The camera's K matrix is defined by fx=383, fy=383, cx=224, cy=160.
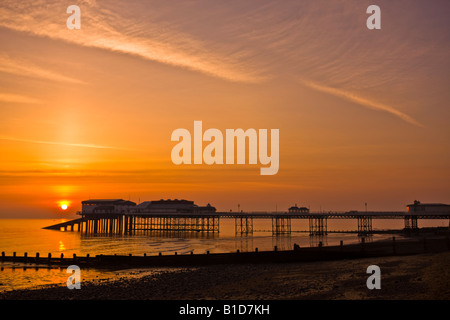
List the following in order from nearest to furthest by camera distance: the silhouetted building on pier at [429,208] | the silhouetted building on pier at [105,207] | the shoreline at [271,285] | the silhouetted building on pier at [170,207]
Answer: the shoreline at [271,285], the silhouetted building on pier at [429,208], the silhouetted building on pier at [170,207], the silhouetted building on pier at [105,207]

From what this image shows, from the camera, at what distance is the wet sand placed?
18.6 meters

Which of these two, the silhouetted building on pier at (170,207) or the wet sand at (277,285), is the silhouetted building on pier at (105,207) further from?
the wet sand at (277,285)

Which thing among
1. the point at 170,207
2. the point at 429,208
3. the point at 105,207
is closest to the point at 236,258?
the point at 429,208

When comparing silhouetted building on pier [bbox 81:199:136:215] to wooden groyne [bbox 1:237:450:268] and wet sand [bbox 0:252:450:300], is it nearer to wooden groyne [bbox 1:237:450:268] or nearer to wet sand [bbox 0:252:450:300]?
wooden groyne [bbox 1:237:450:268]

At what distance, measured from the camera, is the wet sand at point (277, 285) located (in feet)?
61.2

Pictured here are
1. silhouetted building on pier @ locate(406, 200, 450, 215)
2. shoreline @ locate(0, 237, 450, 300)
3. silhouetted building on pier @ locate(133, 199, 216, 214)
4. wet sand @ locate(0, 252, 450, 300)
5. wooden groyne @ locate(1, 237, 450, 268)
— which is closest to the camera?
wet sand @ locate(0, 252, 450, 300)

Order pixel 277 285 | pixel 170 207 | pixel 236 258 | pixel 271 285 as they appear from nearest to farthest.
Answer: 1. pixel 277 285
2. pixel 271 285
3. pixel 236 258
4. pixel 170 207

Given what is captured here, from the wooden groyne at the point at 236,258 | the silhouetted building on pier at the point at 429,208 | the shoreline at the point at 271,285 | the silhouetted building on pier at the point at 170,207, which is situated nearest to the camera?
the shoreline at the point at 271,285

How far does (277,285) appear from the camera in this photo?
23.2 m

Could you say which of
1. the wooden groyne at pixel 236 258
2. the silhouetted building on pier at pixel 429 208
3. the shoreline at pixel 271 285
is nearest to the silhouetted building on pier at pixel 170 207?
the silhouetted building on pier at pixel 429 208

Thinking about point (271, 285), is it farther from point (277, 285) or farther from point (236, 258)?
point (236, 258)

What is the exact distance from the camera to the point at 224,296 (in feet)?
68.5

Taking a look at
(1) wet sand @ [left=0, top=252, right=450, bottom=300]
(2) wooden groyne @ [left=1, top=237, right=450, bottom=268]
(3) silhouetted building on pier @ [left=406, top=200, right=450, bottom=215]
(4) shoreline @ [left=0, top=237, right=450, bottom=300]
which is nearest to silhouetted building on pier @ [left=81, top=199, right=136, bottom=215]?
(3) silhouetted building on pier @ [left=406, top=200, right=450, bottom=215]
